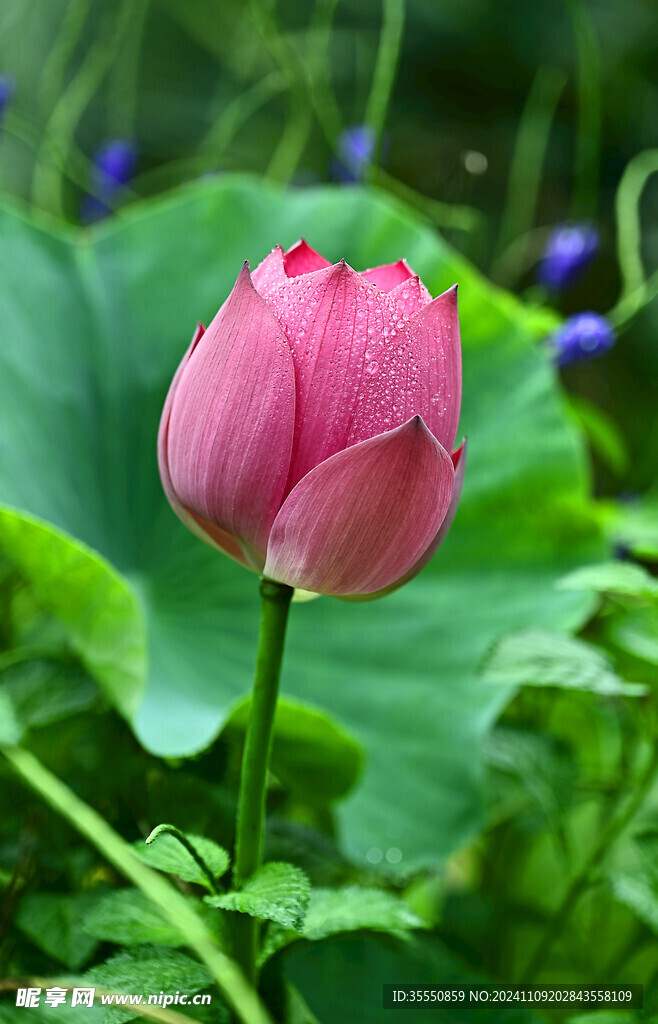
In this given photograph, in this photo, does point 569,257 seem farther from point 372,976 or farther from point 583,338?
point 372,976

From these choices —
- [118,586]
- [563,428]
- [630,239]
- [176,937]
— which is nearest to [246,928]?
[176,937]

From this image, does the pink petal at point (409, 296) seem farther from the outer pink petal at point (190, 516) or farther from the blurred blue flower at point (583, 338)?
the blurred blue flower at point (583, 338)

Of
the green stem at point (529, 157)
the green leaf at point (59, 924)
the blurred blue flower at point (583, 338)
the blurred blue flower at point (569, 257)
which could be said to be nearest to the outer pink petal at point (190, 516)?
the green leaf at point (59, 924)

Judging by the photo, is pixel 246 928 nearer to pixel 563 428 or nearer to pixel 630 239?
pixel 563 428

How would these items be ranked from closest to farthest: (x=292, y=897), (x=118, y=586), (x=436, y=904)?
(x=292, y=897)
(x=118, y=586)
(x=436, y=904)

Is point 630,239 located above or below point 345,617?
above

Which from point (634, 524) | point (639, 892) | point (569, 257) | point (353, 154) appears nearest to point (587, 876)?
point (639, 892)

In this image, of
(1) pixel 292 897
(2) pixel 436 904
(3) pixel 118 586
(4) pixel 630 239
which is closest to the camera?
(1) pixel 292 897
